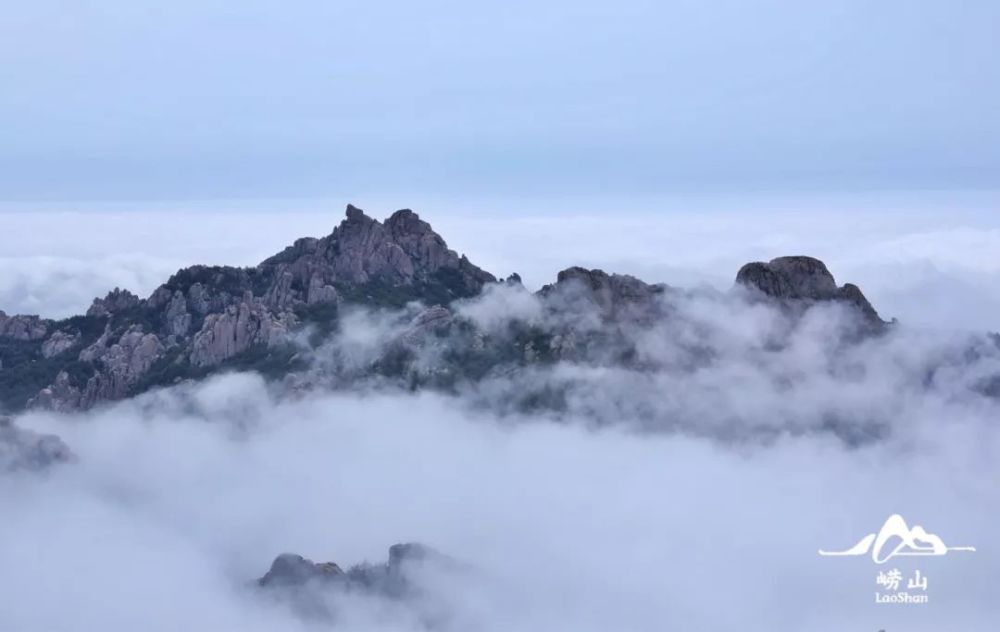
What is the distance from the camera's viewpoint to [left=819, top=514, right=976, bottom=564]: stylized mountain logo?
164500 mm

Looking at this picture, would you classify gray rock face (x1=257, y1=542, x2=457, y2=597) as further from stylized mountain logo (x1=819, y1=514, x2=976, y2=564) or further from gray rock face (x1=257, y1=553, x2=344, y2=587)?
stylized mountain logo (x1=819, y1=514, x2=976, y2=564)

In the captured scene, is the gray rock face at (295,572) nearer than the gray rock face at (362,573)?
Yes

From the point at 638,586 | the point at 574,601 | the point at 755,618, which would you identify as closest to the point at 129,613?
the point at 574,601

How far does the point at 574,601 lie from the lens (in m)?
187

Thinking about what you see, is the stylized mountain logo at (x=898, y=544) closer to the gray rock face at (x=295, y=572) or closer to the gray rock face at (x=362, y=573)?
the gray rock face at (x=362, y=573)

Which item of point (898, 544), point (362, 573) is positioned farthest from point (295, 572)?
point (898, 544)

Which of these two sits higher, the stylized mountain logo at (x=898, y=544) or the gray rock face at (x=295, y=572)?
the stylized mountain logo at (x=898, y=544)

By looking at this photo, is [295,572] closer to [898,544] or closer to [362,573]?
[362,573]

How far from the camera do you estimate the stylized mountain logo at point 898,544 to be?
164 metres

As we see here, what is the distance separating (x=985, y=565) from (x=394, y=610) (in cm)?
10245

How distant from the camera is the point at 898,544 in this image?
169 m

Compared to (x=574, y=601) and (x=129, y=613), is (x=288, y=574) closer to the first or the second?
(x=129, y=613)

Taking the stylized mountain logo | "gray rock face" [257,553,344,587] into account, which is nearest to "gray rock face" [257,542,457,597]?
"gray rock face" [257,553,344,587]

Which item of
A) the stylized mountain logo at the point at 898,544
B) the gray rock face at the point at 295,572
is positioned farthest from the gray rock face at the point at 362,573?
the stylized mountain logo at the point at 898,544
